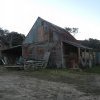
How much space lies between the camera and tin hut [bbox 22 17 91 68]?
2497 centimetres

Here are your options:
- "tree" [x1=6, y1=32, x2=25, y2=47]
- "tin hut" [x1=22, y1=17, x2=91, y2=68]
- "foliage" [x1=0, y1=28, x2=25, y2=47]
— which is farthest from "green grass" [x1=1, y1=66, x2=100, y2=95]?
"tree" [x1=6, y1=32, x2=25, y2=47]

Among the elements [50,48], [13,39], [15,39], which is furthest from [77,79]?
[13,39]

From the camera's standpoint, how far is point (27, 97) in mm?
8164

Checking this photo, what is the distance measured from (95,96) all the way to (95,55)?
89.1ft

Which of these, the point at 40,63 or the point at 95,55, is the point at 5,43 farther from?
the point at 40,63

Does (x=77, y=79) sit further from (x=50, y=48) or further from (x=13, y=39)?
(x=13, y=39)

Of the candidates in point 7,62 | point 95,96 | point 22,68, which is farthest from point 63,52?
point 95,96

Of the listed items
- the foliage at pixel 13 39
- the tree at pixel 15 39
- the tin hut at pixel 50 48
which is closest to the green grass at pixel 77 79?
the tin hut at pixel 50 48

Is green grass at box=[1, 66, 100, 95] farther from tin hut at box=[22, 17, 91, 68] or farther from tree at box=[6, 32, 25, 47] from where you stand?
tree at box=[6, 32, 25, 47]

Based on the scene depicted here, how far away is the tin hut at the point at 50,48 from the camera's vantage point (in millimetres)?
24969

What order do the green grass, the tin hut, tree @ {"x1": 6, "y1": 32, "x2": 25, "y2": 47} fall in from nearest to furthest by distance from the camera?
the green grass → the tin hut → tree @ {"x1": 6, "y1": 32, "x2": 25, "y2": 47}

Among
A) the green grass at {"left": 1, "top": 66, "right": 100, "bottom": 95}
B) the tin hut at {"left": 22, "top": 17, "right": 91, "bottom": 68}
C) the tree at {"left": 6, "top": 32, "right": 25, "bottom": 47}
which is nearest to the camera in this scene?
the green grass at {"left": 1, "top": 66, "right": 100, "bottom": 95}

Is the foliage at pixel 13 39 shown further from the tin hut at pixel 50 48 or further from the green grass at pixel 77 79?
the green grass at pixel 77 79

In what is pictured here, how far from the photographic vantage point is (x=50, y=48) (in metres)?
25.7
